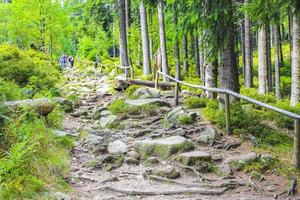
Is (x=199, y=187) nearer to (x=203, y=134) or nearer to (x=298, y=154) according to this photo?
(x=298, y=154)

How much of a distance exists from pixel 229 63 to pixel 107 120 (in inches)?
156

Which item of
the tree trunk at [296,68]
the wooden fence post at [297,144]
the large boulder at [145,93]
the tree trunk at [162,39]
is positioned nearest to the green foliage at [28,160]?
the wooden fence post at [297,144]

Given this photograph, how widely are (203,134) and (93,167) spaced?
2.58 metres

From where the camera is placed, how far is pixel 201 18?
8.45m

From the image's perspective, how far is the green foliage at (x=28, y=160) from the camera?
4.91 m

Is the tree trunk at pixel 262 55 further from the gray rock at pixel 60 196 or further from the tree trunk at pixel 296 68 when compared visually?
the gray rock at pixel 60 196

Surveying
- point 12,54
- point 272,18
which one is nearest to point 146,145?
point 272,18

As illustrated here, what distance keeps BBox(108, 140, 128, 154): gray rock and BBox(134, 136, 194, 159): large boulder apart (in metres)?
0.29

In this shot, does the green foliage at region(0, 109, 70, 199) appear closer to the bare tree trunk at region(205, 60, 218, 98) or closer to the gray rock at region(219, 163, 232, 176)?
the gray rock at region(219, 163, 232, 176)

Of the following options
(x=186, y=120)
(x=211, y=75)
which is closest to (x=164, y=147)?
(x=186, y=120)

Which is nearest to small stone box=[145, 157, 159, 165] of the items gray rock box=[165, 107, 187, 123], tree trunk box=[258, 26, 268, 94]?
gray rock box=[165, 107, 187, 123]

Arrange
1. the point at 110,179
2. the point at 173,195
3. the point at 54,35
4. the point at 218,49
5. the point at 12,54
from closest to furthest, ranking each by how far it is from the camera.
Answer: the point at 173,195 → the point at 110,179 → the point at 218,49 → the point at 12,54 → the point at 54,35

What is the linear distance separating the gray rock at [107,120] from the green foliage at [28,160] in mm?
2811

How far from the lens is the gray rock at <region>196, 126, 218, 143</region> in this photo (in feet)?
26.5
